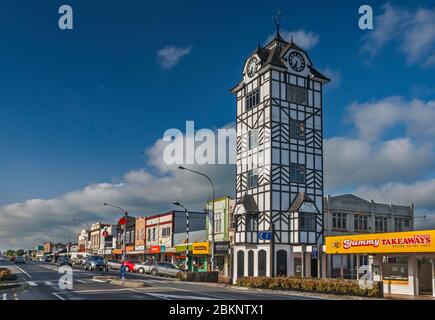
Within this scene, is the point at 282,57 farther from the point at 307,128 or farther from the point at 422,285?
the point at 422,285

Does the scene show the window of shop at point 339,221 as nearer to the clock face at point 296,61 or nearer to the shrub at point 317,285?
the clock face at point 296,61

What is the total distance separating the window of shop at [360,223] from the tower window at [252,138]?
517 inches

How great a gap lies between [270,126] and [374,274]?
19.0m

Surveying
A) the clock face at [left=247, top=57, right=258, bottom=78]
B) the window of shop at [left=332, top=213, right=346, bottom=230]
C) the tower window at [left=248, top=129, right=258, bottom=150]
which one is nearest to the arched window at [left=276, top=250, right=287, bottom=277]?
the window of shop at [left=332, top=213, right=346, bottom=230]

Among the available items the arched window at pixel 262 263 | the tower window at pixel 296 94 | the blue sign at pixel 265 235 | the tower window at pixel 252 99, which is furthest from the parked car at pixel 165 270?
the tower window at pixel 296 94

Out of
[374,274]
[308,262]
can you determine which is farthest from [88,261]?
[374,274]

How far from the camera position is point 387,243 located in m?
30.7

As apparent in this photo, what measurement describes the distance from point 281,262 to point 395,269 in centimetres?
1569

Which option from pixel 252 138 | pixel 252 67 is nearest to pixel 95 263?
pixel 252 138

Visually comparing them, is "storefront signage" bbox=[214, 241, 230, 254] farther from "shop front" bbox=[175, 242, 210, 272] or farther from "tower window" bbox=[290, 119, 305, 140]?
"tower window" bbox=[290, 119, 305, 140]

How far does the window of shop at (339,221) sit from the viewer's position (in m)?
50.8

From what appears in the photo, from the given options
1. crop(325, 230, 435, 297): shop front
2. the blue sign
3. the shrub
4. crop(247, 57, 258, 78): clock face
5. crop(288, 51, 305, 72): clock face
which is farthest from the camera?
crop(247, 57, 258, 78): clock face

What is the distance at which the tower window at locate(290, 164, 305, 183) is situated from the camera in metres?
48.3

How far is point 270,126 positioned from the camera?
4756 centimetres
